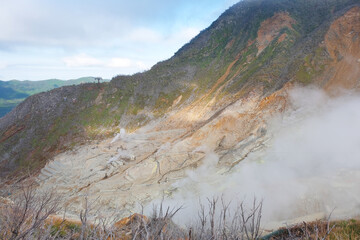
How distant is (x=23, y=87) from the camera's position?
5881 inches

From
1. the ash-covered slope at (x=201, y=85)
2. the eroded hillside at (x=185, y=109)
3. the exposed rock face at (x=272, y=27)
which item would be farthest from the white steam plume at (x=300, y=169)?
the exposed rock face at (x=272, y=27)

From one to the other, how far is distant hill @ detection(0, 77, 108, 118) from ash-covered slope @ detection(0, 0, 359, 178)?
9203cm

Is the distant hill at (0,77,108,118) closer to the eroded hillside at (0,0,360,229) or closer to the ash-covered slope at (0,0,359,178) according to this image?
the ash-covered slope at (0,0,359,178)

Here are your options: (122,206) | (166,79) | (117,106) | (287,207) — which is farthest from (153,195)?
(166,79)

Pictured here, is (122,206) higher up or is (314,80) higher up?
(314,80)

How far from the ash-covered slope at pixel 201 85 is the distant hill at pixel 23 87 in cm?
9203

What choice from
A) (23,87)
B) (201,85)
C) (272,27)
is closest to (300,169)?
(201,85)

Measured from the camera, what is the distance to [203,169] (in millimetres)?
13883

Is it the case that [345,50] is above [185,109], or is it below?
above

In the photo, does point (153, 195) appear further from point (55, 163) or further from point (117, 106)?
point (117, 106)

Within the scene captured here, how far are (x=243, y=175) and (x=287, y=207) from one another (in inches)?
122

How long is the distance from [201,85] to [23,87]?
161948 mm

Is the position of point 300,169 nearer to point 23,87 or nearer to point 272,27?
point 272,27

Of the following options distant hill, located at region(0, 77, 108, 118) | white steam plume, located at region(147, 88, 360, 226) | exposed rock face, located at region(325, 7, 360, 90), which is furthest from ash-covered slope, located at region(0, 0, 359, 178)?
distant hill, located at region(0, 77, 108, 118)
